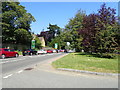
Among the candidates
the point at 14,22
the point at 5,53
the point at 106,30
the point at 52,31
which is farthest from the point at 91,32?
the point at 52,31

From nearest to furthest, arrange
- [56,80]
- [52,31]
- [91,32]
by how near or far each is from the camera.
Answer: [56,80], [91,32], [52,31]

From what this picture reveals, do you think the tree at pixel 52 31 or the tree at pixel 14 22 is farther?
the tree at pixel 52 31

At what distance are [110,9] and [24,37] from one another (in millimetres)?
25324

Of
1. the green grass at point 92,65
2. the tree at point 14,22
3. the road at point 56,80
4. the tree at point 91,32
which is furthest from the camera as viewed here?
the tree at point 14,22

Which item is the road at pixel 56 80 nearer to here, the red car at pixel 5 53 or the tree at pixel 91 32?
the red car at pixel 5 53

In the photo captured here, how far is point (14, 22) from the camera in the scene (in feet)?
117

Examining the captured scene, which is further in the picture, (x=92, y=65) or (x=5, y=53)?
(x=5, y=53)

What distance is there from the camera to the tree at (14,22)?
33938 mm

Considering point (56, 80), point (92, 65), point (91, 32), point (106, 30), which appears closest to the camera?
point (56, 80)

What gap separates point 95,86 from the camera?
5582 millimetres

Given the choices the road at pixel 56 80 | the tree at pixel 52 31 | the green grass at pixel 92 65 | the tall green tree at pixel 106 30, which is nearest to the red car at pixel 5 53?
the green grass at pixel 92 65

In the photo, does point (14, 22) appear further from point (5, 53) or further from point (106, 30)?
point (106, 30)

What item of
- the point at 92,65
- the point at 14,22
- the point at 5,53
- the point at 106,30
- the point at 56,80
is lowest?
the point at 56,80

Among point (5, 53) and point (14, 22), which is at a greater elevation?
point (14, 22)
